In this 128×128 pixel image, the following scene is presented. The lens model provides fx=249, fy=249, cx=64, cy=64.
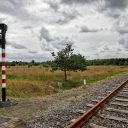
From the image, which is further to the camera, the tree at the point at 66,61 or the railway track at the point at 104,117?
the tree at the point at 66,61

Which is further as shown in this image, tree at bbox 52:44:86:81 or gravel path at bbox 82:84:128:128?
tree at bbox 52:44:86:81

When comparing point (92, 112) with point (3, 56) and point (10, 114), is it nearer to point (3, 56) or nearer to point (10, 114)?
point (10, 114)

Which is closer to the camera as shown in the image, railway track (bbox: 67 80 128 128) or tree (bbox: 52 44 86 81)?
railway track (bbox: 67 80 128 128)

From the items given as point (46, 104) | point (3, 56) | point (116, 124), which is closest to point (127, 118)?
point (116, 124)

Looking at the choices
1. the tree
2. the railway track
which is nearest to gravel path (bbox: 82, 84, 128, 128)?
the railway track

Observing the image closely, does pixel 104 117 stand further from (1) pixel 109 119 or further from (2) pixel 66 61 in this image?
(2) pixel 66 61

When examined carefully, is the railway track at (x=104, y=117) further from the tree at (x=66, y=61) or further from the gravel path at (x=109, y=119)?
the tree at (x=66, y=61)

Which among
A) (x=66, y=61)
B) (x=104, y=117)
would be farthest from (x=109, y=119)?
(x=66, y=61)

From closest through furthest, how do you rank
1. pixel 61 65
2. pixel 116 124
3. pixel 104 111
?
pixel 116 124, pixel 104 111, pixel 61 65

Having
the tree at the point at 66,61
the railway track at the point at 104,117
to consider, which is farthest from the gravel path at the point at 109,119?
the tree at the point at 66,61

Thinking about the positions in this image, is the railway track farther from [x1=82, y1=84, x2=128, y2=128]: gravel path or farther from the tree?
the tree

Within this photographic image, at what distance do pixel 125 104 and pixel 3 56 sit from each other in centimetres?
471

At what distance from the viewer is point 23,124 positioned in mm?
6039

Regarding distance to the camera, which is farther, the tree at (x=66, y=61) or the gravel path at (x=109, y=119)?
the tree at (x=66, y=61)
